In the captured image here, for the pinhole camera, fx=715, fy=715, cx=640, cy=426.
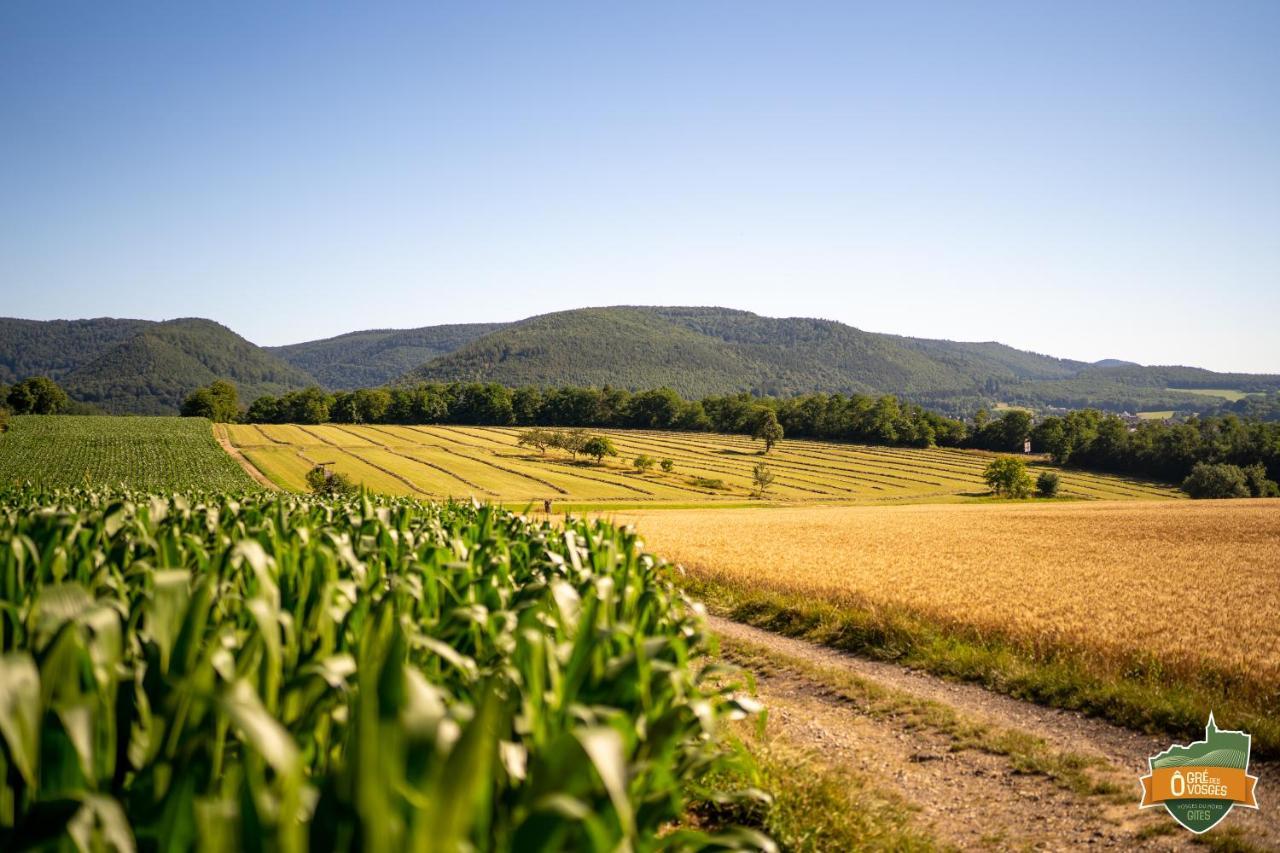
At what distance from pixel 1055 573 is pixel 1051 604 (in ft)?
18.0

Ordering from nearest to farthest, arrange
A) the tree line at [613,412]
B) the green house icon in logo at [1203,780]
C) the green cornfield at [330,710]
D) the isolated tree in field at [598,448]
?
the green cornfield at [330,710], the green house icon in logo at [1203,780], the isolated tree in field at [598,448], the tree line at [613,412]

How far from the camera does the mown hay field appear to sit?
11219 millimetres

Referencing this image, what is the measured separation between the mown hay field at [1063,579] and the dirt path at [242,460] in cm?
4073

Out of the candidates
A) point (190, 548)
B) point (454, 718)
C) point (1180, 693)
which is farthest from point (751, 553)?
point (454, 718)

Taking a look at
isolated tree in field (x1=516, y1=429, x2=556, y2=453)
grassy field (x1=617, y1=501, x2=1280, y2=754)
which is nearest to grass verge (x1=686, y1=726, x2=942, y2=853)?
grassy field (x1=617, y1=501, x2=1280, y2=754)

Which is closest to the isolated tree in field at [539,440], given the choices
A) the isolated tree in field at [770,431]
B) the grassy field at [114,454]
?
the isolated tree in field at [770,431]

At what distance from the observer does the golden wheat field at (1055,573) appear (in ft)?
39.7

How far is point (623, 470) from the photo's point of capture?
3310 inches

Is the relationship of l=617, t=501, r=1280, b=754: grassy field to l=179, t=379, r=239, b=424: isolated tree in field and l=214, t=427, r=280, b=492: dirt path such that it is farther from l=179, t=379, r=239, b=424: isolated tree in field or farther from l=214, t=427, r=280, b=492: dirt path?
l=179, t=379, r=239, b=424: isolated tree in field

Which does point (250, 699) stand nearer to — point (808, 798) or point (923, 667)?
point (808, 798)

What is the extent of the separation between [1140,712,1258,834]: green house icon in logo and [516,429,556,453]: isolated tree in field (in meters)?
86.6

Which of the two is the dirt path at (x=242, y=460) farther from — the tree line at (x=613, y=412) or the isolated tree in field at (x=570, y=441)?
the isolated tree in field at (x=570, y=441)

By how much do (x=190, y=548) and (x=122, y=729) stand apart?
2.71m

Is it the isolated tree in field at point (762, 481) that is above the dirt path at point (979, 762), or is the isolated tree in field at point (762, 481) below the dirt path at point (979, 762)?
below
